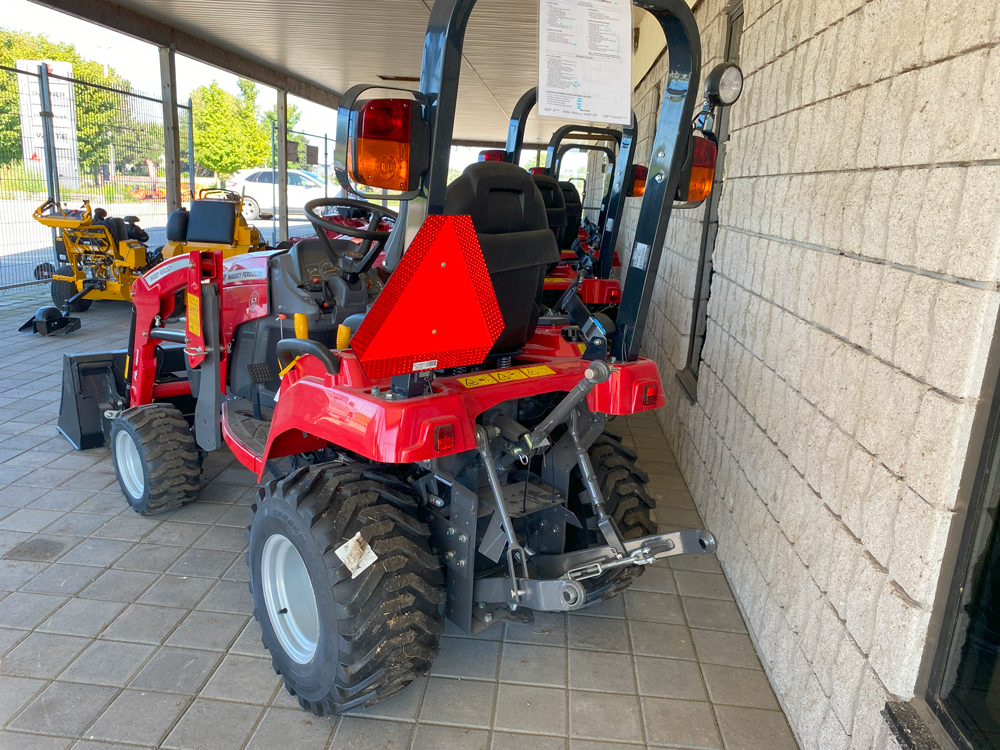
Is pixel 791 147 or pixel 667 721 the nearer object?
pixel 667 721

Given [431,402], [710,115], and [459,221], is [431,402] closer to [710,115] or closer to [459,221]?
[459,221]

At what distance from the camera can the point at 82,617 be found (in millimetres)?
2824

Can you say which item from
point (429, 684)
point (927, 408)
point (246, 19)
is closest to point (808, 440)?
point (927, 408)

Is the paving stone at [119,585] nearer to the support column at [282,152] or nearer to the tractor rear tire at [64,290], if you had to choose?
the tractor rear tire at [64,290]

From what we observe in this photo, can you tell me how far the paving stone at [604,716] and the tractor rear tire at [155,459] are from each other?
219 centimetres

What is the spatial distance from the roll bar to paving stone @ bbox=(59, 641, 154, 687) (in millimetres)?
1796

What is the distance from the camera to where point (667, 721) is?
2.45 meters

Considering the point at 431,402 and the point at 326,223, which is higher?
the point at 326,223

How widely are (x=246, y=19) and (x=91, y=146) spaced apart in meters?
2.92

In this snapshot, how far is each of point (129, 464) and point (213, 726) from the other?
191 cm

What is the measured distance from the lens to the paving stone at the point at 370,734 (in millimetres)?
2271

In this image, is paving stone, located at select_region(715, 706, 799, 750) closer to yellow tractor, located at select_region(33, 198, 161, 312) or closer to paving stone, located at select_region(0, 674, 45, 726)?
paving stone, located at select_region(0, 674, 45, 726)

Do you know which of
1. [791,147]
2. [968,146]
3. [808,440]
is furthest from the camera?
Answer: [791,147]

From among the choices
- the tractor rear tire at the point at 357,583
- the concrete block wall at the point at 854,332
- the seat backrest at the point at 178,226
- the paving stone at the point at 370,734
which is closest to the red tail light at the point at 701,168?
the concrete block wall at the point at 854,332
